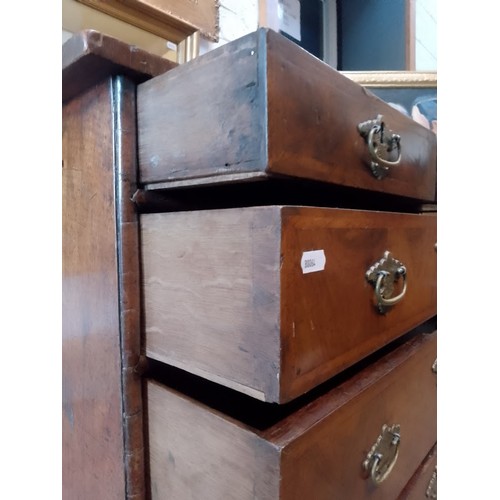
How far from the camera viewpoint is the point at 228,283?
1.18ft

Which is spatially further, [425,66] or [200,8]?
[425,66]


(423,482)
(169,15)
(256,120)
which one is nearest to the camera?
(256,120)

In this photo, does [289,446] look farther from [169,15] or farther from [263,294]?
[169,15]

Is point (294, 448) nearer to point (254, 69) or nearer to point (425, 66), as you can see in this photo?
point (254, 69)

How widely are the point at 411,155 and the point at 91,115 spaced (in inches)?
19.3

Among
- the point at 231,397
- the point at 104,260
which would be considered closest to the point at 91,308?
the point at 104,260

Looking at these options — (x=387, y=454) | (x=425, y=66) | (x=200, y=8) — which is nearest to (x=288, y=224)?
(x=387, y=454)

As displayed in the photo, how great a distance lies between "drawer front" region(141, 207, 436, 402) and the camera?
0.33 m

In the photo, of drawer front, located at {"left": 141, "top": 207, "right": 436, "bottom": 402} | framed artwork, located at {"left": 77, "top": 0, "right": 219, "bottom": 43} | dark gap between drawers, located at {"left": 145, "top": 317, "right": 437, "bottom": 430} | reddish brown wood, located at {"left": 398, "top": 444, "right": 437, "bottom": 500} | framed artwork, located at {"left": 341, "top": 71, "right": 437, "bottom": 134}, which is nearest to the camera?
drawer front, located at {"left": 141, "top": 207, "right": 436, "bottom": 402}

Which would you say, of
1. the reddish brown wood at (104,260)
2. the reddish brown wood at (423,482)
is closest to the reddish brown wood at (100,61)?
the reddish brown wood at (104,260)

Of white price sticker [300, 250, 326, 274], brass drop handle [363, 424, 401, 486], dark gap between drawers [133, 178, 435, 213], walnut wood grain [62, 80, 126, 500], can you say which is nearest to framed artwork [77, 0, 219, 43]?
walnut wood grain [62, 80, 126, 500]

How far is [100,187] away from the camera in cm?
46

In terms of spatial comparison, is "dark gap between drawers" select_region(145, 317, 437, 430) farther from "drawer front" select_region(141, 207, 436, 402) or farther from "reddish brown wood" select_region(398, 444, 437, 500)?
"reddish brown wood" select_region(398, 444, 437, 500)

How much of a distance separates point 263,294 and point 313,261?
0.21 feet
